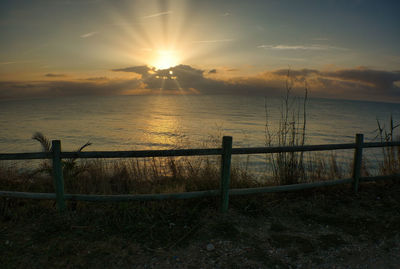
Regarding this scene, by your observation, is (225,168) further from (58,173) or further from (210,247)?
(58,173)

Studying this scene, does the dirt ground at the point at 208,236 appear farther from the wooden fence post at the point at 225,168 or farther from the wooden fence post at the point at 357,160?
the wooden fence post at the point at 357,160

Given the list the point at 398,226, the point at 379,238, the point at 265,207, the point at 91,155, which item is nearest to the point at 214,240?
the point at 265,207

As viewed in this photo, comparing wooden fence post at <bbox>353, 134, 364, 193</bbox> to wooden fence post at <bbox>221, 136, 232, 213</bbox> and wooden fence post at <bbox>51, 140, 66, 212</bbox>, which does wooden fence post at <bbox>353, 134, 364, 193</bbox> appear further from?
wooden fence post at <bbox>51, 140, 66, 212</bbox>

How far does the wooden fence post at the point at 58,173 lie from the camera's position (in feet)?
13.7

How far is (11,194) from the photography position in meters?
4.31

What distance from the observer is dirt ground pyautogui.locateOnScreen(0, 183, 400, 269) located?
3463mm

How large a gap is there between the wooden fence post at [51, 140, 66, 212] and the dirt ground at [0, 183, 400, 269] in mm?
237

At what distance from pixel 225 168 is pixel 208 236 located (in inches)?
44.8

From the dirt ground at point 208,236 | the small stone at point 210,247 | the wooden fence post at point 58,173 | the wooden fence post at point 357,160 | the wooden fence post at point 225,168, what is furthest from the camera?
the wooden fence post at point 357,160

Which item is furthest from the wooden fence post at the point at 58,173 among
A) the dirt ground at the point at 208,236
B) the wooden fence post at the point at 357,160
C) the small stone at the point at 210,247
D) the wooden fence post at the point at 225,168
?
the wooden fence post at the point at 357,160

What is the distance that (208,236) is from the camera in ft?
13.3

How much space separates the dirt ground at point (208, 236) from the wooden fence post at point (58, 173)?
24cm

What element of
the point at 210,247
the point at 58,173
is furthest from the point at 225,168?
the point at 58,173

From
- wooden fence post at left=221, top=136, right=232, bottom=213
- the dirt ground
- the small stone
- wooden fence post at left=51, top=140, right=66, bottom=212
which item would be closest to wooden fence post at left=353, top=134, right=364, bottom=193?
the dirt ground
